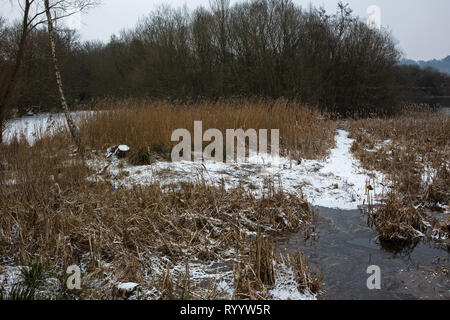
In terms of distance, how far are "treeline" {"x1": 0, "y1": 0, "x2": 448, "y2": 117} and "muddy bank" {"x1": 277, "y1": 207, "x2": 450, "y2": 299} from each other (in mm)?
13059

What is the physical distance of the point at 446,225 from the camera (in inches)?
165

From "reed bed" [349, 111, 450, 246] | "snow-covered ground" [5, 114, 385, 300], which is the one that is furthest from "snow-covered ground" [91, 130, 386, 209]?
"reed bed" [349, 111, 450, 246]

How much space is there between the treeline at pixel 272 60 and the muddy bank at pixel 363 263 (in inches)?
514

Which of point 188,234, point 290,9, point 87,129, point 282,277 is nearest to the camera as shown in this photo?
point 282,277

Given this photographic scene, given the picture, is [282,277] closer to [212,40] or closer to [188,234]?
[188,234]

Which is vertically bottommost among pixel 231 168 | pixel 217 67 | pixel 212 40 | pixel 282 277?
pixel 282 277

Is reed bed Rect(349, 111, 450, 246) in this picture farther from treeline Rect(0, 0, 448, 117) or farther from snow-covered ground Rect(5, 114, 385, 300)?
treeline Rect(0, 0, 448, 117)

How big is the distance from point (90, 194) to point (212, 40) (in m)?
17.3

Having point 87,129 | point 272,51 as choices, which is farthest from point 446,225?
point 272,51

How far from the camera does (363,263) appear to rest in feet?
11.6

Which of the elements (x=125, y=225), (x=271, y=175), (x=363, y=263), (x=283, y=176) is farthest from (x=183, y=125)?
(x=363, y=263)

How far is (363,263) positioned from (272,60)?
1607 cm

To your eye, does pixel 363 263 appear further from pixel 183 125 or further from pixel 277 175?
pixel 183 125

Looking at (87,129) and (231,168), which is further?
(87,129)
